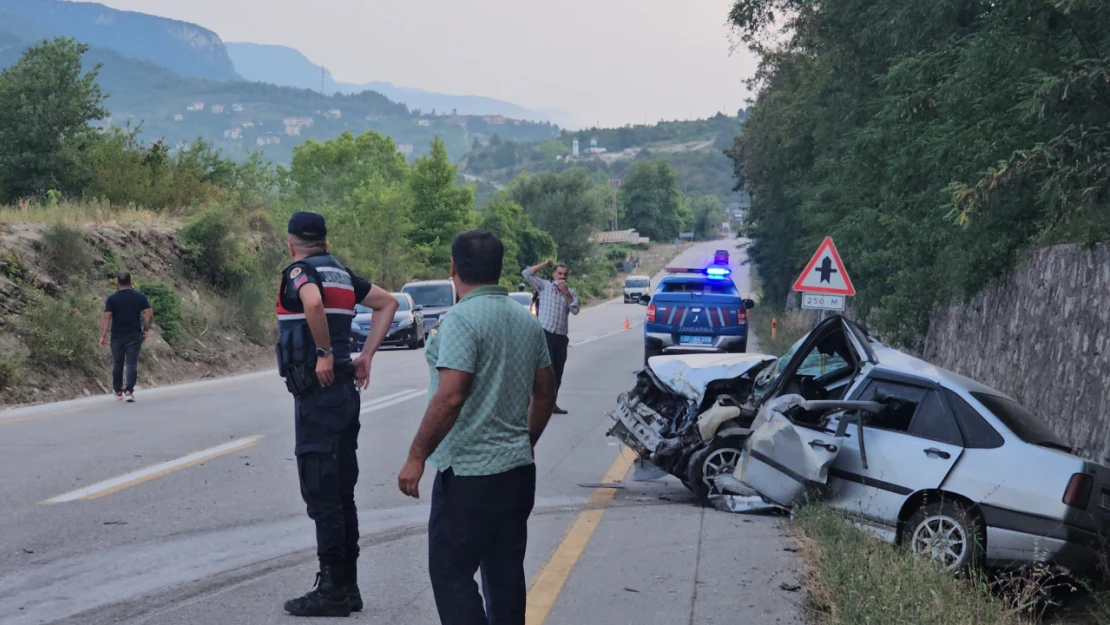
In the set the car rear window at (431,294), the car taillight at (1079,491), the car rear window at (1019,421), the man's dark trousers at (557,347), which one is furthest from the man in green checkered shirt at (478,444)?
the car rear window at (431,294)

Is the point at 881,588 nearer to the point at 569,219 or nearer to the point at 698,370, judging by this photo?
the point at 698,370

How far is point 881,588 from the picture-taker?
5.66 metres

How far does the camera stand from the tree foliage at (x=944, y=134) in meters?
11.6

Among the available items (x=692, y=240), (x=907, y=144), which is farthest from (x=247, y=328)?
(x=692, y=240)

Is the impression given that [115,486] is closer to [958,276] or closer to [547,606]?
[547,606]

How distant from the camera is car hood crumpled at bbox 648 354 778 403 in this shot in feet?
A: 31.1

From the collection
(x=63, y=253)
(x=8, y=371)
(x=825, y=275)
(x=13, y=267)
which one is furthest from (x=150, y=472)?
(x=63, y=253)

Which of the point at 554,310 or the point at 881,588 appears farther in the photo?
the point at 554,310

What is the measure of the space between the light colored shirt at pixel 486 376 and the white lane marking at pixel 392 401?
35.2ft

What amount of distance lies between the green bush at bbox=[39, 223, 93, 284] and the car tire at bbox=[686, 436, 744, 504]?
16.0 meters

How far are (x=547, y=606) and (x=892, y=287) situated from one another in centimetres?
1610

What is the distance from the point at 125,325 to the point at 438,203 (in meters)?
60.2

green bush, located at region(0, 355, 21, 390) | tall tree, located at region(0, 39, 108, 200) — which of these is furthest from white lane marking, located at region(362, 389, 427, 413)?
tall tree, located at region(0, 39, 108, 200)

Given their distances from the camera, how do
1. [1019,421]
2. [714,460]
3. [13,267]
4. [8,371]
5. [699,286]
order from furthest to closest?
[699,286] → [13,267] → [8,371] → [714,460] → [1019,421]
